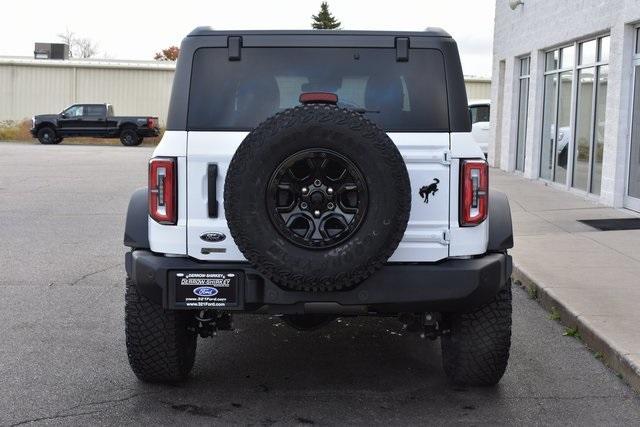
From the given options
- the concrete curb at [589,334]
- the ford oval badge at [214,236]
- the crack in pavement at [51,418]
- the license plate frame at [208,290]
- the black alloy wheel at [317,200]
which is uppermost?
the black alloy wheel at [317,200]

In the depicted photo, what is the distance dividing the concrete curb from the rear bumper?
121 centimetres

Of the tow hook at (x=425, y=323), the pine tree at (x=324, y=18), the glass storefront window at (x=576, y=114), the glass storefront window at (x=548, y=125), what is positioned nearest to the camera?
the tow hook at (x=425, y=323)

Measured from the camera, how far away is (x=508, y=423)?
15.6ft

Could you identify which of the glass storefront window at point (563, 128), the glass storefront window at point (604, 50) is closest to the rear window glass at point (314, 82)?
the glass storefront window at point (604, 50)

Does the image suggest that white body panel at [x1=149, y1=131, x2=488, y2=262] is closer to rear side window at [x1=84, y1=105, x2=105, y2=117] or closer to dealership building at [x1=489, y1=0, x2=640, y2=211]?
dealership building at [x1=489, y1=0, x2=640, y2=211]

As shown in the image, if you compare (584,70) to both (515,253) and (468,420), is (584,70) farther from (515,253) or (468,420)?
(468,420)

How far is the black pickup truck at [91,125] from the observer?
4028 centimetres

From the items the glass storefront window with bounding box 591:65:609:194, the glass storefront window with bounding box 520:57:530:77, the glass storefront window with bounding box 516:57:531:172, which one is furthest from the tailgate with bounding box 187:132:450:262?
the glass storefront window with bounding box 520:57:530:77

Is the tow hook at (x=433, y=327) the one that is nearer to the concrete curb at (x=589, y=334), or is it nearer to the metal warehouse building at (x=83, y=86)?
the concrete curb at (x=589, y=334)

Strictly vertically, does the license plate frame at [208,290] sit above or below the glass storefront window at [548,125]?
below

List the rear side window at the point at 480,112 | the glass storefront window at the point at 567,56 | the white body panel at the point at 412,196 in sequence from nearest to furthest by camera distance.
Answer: the white body panel at the point at 412,196
the glass storefront window at the point at 567,56
the rear side window at the point at 480,112

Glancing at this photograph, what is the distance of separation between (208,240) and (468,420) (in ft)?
5.25

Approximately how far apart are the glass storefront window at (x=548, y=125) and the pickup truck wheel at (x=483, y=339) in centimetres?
1456

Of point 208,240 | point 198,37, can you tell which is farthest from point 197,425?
point 198,37
